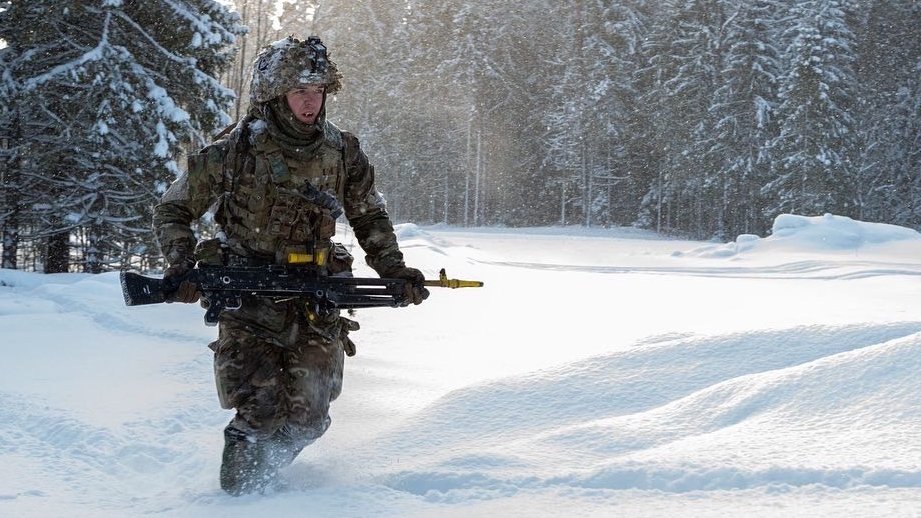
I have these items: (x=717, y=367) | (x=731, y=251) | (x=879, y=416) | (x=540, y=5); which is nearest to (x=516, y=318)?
(x=717, y=367)

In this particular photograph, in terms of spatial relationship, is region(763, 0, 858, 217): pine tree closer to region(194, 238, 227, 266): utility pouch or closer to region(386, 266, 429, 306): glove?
region(386, 266, 429, 306): glove

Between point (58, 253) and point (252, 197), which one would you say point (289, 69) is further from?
point (58, 253)

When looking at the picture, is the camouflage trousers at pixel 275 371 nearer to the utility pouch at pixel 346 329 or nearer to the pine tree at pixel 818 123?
the utility pouch at pixel 346 329

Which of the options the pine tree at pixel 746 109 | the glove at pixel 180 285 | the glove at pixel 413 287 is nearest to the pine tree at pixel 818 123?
the pine tree at pixel 746 109

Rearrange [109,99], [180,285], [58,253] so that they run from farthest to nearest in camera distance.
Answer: [58,253] < [109,99] < [180,285]

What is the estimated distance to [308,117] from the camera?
3.92 m

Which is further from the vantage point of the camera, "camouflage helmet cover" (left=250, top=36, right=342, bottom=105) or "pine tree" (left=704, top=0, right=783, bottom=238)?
"pine tree" (left=704, top=0, right=783, bottom=238)

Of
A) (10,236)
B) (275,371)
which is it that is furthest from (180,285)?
(10,236)

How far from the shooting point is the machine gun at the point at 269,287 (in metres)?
3.59

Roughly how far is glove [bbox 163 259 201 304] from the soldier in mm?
171

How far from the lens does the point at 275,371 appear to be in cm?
399

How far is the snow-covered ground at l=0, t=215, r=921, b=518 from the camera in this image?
3340 millimetres

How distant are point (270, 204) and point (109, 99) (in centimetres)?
1091

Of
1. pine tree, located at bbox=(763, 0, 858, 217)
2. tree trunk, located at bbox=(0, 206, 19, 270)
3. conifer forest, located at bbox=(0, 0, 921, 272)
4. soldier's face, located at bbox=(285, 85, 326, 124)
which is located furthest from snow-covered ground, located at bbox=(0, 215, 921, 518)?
pine tree, located at bbox=(763, 0, 858, 217)
